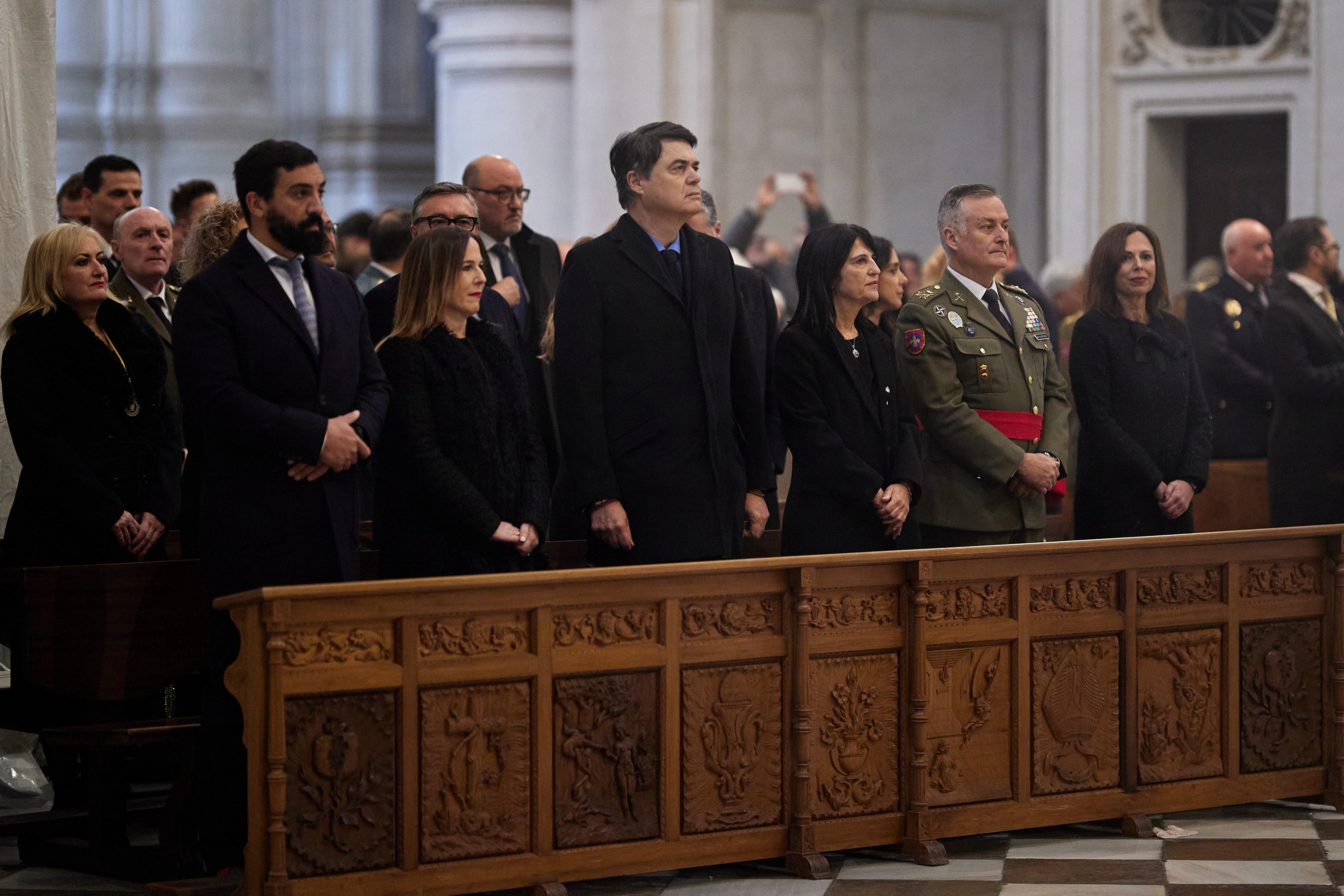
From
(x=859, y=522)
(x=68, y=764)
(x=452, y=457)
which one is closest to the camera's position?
(x=452, y=457)

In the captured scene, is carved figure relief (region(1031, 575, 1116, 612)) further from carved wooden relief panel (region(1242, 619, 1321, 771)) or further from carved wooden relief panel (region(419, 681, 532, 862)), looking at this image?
carved wooden relief panel (region(419, 681, 532, 862))

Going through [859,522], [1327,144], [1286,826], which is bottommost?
[1286,826]

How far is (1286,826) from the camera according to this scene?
555 cm

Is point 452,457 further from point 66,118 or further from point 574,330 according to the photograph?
point 66,118

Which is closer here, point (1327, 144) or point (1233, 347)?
point (1233, 347)

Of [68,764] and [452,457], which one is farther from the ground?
[452,457]

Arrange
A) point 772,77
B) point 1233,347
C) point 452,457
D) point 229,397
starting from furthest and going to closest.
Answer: point 772,77 → point 1233,347 → point 452,457 → point 229,397

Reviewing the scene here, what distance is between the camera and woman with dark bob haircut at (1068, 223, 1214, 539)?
6105 millimetres

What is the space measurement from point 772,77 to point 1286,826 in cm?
794

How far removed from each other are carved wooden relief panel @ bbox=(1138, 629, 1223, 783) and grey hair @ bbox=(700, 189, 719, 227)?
6.55ft

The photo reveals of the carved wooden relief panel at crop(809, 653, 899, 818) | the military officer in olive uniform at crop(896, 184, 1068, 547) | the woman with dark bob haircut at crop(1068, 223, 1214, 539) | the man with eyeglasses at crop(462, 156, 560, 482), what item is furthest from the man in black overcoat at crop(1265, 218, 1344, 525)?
the carved wooden relief panel at crop(809, 653, 899, 818)

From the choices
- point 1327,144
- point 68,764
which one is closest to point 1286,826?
point 68,764

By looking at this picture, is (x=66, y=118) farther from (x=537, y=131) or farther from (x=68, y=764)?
(x=68, y=764)

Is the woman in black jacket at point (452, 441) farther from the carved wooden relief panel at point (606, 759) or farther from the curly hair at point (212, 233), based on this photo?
the curly hair at point (212, 233)
